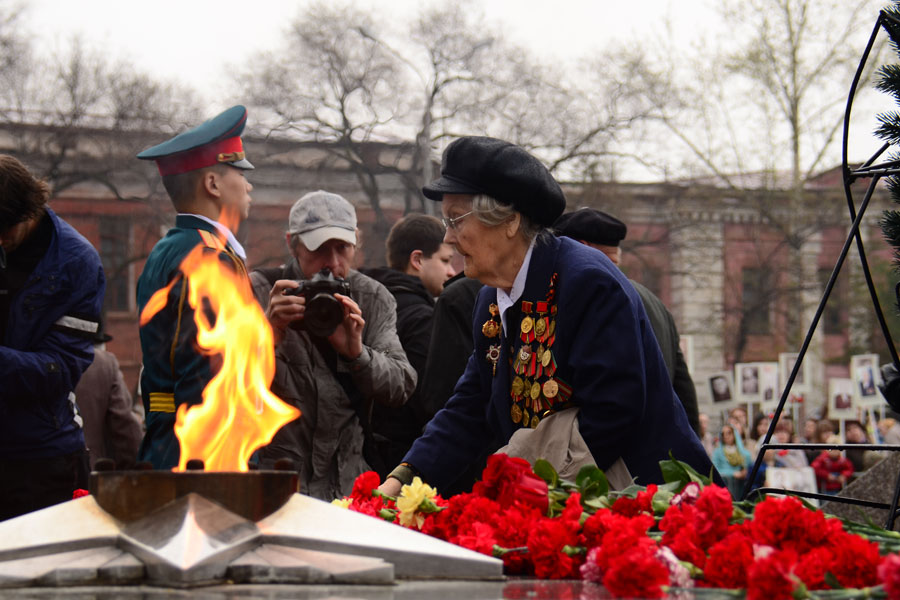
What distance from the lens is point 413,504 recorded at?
9.05 feet

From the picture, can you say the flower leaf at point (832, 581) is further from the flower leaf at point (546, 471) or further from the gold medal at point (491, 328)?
the gold medal at point (491, 328)

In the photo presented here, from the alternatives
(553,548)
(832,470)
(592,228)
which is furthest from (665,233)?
(553,548)

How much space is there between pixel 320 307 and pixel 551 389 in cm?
134

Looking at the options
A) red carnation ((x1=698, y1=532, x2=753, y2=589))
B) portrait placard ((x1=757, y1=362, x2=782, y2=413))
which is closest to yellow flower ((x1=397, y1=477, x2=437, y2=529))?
red carnation ((x1=698, y1=532, x2=753, y2=589))

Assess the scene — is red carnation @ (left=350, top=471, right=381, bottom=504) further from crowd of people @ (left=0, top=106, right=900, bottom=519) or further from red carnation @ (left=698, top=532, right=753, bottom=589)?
red carnation @ (left=698, top=532, right=753, bottom=589)

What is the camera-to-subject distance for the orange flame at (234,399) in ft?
8.71

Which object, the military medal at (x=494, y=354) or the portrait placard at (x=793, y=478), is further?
the portrait placard at (x=793, y=478)

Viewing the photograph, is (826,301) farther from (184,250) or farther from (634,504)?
(184,250)

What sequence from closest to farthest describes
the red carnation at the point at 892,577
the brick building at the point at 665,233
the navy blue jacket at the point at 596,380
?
the red carnation at the point at 892,577
the navy blue jacket at the point at 596,380
the brick building at the point at 665,233

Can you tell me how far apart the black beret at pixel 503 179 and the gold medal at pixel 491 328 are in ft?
1.13

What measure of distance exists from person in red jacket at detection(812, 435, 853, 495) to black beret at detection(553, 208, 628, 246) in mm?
9953

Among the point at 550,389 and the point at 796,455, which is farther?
the point at 796,455

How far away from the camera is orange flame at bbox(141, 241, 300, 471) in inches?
105

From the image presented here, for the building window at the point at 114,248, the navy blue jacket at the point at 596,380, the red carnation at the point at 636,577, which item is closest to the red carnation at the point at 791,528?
the red carnation at the point at 636,577
